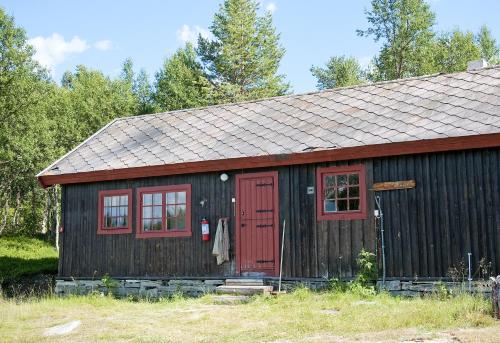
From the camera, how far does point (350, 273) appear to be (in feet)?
40.2

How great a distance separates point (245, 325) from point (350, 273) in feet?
11.4

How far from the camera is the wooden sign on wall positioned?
11.7m

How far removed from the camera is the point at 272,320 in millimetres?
9633

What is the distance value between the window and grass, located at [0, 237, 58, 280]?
8.40 m

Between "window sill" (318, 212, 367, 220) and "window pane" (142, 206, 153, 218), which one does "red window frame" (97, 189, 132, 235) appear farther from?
"window sill" (318, 212, 367, 220)

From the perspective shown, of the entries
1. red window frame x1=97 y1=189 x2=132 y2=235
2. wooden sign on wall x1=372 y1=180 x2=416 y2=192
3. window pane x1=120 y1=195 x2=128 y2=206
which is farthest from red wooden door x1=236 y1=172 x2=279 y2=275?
window pane x1=120 y1=195 x2=128 y2=206

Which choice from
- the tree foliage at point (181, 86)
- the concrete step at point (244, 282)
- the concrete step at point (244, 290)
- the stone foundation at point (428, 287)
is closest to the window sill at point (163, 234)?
the concrete step at point (244, 282)

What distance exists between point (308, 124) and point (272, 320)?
548 centimetres

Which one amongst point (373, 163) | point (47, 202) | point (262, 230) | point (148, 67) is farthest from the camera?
point (148, 67)

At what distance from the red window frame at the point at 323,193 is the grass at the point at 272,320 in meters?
1.55

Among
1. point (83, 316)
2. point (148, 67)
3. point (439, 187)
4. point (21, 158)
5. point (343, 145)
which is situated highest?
point (148, 67)

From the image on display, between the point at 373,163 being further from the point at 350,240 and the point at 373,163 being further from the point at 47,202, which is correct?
the point at 47,202

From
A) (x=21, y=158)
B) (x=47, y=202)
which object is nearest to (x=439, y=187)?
(x=21, y=158)

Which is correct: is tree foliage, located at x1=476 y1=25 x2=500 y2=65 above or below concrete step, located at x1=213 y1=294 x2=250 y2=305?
above
